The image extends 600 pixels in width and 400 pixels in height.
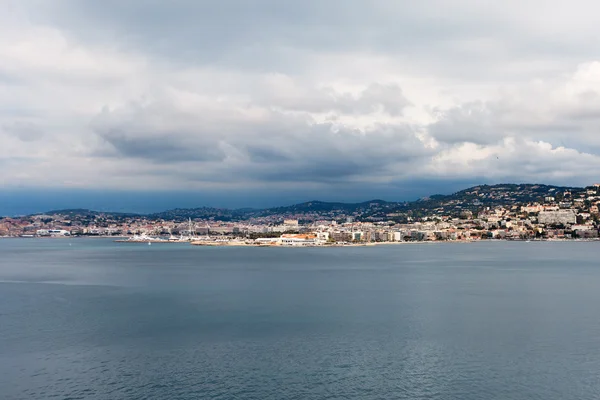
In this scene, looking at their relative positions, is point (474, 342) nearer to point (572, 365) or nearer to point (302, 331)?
point (572, 365)

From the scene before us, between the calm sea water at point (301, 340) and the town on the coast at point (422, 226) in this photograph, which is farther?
the town on the coast at point (422, 226)

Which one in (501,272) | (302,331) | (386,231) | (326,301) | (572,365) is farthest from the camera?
(386,231)

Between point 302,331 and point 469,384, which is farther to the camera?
point 302,331

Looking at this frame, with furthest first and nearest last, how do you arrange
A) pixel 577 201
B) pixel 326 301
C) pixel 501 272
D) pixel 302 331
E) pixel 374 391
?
pixel 577 201 → pixel 501 272 → pixel 326 301 → pixel 302 331 → pixel 374 391

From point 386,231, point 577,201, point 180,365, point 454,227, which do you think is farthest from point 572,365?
point 577,201
